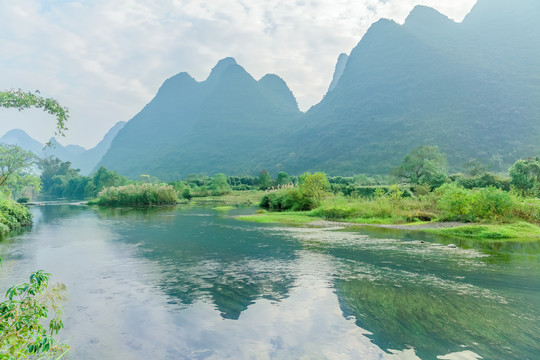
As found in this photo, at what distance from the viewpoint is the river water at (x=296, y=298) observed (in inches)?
350

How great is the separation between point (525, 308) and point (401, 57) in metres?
211

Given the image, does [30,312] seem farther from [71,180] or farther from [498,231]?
[71,180]

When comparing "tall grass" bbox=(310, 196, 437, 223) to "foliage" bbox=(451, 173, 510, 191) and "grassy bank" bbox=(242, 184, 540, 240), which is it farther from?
"foliage" bbox=(451, 173, 510, 191)

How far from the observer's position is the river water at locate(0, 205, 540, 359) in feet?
29.2

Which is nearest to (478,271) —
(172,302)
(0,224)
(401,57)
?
(172,302)

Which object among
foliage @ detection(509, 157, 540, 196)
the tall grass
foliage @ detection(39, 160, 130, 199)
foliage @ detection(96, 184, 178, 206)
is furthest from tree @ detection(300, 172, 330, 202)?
foliage @ detection(39, 160, 130, 199)

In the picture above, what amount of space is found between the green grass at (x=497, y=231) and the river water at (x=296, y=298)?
2587 millimetres

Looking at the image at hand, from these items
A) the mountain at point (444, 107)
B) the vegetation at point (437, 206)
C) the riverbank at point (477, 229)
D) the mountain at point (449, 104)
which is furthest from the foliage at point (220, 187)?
the riverbank at point (477, 229)

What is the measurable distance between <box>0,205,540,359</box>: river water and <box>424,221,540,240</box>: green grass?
259cm

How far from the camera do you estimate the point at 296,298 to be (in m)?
12.7

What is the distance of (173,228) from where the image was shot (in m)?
33.6

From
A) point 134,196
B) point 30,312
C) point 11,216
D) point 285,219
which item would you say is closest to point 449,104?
point 285,219

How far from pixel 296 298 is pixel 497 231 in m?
19.9

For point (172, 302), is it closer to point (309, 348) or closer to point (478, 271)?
point (309, 348)
